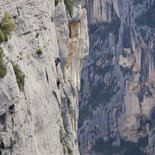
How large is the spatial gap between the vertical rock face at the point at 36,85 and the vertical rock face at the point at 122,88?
6355 cm

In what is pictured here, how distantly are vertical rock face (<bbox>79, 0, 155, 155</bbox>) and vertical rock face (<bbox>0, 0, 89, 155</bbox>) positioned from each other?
63.5 m

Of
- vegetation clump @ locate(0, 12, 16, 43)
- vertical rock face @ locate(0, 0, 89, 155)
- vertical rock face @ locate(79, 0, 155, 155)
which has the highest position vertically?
vegetation clump @ locate(0, 12, 16, 43)

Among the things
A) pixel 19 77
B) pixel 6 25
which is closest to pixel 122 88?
pixel 19 77

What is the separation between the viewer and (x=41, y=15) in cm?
2608

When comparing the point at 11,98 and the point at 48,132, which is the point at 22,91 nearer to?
the point at 11,98

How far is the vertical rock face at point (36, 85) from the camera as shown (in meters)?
22.1

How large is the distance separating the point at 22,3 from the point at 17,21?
1.05 m

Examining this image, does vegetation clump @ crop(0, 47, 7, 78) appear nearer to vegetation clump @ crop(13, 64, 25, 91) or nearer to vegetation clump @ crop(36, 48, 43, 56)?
vegetation clump @ crop(13, 64, 25, 91)

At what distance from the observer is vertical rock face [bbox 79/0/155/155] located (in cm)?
9250

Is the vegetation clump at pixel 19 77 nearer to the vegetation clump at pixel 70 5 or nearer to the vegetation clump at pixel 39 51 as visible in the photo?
the vegetation clump at pixel 39 51

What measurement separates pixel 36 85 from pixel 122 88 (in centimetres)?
7182

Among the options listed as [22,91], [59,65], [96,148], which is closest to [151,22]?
[96,148]

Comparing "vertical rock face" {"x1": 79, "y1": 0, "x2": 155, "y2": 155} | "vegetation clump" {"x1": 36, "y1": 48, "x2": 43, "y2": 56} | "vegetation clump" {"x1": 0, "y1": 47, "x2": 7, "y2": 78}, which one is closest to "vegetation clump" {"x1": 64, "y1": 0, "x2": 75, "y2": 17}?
"vegetation clump" {"x1": 36, "y1": 48, "x2": 43, "y2": 56}

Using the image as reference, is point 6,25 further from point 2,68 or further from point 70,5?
point 70,5
